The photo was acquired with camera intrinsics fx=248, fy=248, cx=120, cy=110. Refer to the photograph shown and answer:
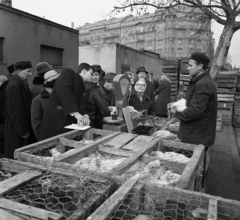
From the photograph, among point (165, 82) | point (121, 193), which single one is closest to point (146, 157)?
point (121, 193)

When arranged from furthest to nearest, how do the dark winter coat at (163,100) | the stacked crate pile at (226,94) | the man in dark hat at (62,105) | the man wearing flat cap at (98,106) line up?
the stacked crate pile at (226,94)
the dark winter coat at (163,100)
the man wearing flat cap at (98,106)
the man in dark hat at (62,105)

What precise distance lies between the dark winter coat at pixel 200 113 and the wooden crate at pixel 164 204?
185 centimetres

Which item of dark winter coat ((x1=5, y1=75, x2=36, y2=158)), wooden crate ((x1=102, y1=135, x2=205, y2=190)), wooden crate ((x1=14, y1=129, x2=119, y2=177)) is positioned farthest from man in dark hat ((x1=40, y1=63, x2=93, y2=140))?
dark winter coat ((x1=5, y1=75, x2=36, y2=158))

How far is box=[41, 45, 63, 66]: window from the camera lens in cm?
1039

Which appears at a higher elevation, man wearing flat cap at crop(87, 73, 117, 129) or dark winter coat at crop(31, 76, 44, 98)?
dark winter coat at crop(31, 76, 44, 98)

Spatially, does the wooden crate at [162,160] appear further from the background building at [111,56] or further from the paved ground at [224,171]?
the background building at [111,56]

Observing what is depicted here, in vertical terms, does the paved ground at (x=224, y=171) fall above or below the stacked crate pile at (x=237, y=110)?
below

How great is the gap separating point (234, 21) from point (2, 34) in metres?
8.26

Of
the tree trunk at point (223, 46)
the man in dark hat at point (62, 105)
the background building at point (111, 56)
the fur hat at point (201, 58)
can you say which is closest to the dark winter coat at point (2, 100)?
the man in dark hat at point (62, 105)

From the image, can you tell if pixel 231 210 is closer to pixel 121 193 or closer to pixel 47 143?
pixel 121 193

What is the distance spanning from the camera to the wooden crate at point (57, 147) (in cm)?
202

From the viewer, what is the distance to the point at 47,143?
249 cm

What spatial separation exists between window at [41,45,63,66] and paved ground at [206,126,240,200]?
7.49m

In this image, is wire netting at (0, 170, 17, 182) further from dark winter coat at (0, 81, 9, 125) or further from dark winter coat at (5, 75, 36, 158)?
dark winter coat at (0, 81, 9, 125)
